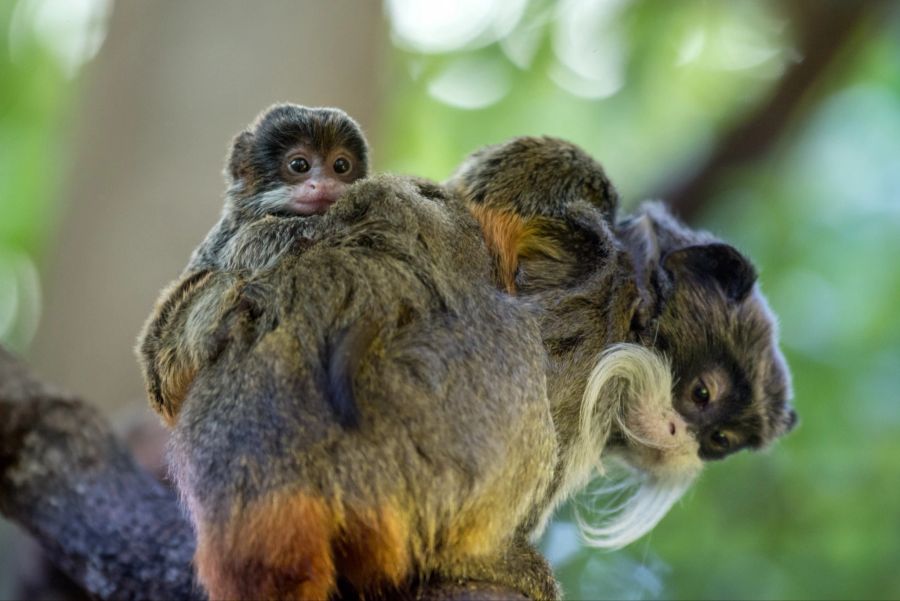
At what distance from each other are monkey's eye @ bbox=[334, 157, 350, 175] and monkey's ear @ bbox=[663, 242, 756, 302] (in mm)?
1108

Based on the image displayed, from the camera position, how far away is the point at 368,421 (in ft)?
7.78

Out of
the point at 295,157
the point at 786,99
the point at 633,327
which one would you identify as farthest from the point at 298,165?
the point at 786,99

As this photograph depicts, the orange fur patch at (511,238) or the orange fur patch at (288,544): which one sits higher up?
the orange fur patch at (511,238)

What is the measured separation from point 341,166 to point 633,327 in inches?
42.2

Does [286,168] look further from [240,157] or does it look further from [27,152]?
[27,152]

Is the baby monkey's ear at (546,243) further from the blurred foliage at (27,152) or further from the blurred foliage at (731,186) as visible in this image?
the blurred foliage at (27,152)

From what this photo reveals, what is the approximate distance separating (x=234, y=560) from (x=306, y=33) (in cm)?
465

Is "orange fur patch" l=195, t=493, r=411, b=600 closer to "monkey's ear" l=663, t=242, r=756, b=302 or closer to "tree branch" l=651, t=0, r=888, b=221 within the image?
"monkey's ear" l=663, t=242, r=756, b=302

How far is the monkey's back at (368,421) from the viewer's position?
2.29m

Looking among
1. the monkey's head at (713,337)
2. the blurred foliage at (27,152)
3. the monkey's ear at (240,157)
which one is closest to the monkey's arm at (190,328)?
the monkey's ear at (240,157)

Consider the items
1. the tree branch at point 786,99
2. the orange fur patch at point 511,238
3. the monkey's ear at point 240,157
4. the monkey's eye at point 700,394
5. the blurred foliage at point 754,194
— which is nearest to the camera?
the orange fur patch at point 511,238

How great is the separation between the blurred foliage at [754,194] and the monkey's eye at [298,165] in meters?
2.57

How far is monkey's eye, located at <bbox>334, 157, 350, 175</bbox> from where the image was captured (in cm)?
310

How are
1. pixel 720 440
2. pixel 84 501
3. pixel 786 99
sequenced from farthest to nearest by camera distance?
pixel 786 99, pixel 84 501, pixel 720 440
